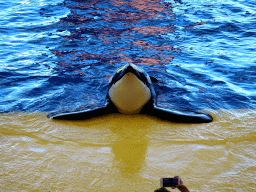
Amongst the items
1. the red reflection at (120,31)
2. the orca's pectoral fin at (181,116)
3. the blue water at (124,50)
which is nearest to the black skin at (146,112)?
the orca's pectoral fin at (181,116)

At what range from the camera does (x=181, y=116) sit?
4.32 meters

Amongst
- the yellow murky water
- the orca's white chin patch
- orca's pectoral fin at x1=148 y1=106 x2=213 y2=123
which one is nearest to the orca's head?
the orca's white chin patch

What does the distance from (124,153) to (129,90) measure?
3.82 feet

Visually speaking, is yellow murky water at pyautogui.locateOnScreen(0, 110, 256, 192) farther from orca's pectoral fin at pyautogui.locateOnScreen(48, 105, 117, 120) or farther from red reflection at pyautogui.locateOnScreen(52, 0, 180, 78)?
red reflection at pyautogui.locateOnScreen(52, 0, 180, 78)

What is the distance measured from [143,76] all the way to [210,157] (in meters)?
1.75

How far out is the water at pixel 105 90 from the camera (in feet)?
9.87

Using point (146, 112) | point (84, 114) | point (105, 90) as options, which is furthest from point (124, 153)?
point (105, 90)

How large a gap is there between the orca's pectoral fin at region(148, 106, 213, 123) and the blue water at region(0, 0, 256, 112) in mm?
628

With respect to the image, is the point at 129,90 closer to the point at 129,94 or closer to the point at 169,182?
the point at 129,94

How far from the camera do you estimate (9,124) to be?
13.6 feet

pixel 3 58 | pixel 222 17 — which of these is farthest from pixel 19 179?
pixel 222 17

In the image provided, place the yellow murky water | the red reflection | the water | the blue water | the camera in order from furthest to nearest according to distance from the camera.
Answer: the red reflection < the blue water < the water < the yellow murky water < the camera

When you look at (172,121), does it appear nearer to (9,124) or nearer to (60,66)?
(9,124)

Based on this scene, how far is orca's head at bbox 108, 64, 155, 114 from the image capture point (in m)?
4.18
